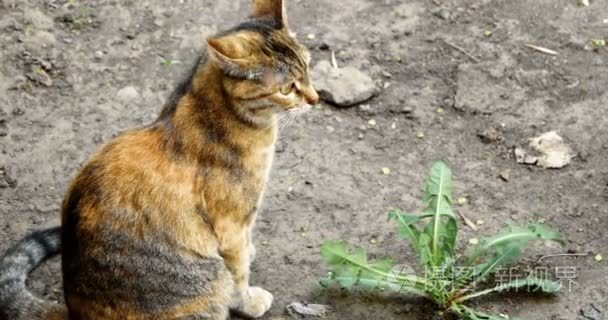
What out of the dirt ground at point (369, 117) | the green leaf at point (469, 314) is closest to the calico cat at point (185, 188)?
the dirt ground at point (369, 117)

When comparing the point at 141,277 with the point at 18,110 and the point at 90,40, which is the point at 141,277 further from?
the point at 90,40

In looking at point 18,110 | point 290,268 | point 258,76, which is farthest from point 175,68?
point 258,76

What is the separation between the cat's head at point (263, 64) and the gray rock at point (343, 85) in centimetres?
141

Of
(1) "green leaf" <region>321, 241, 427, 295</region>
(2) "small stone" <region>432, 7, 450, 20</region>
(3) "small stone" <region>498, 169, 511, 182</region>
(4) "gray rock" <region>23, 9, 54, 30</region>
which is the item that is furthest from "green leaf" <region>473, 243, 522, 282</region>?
(4) "gray rock" <region>23, 9, 54, 30</region>

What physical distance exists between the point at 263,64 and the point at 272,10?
34cm

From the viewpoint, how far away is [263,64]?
3.56 m

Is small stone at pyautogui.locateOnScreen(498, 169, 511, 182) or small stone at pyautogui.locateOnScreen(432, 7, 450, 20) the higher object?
small stone at pyautogui.locateOnScreen(432, 7, 450, 20)

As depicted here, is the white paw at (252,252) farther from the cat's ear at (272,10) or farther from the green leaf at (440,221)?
the cat's ear at (272,10)

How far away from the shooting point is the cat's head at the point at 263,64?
11.4ft

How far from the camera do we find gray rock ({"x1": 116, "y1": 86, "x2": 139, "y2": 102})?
5.34 m

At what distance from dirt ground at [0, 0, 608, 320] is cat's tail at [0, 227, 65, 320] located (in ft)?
0.80

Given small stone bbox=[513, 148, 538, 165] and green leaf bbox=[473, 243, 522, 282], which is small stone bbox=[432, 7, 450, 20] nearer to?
small stone bbox=[513, 148, 538, 165]

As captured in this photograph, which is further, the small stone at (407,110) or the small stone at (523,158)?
the small stone at (407,110)

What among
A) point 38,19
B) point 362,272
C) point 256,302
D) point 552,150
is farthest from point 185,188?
point 38,19
